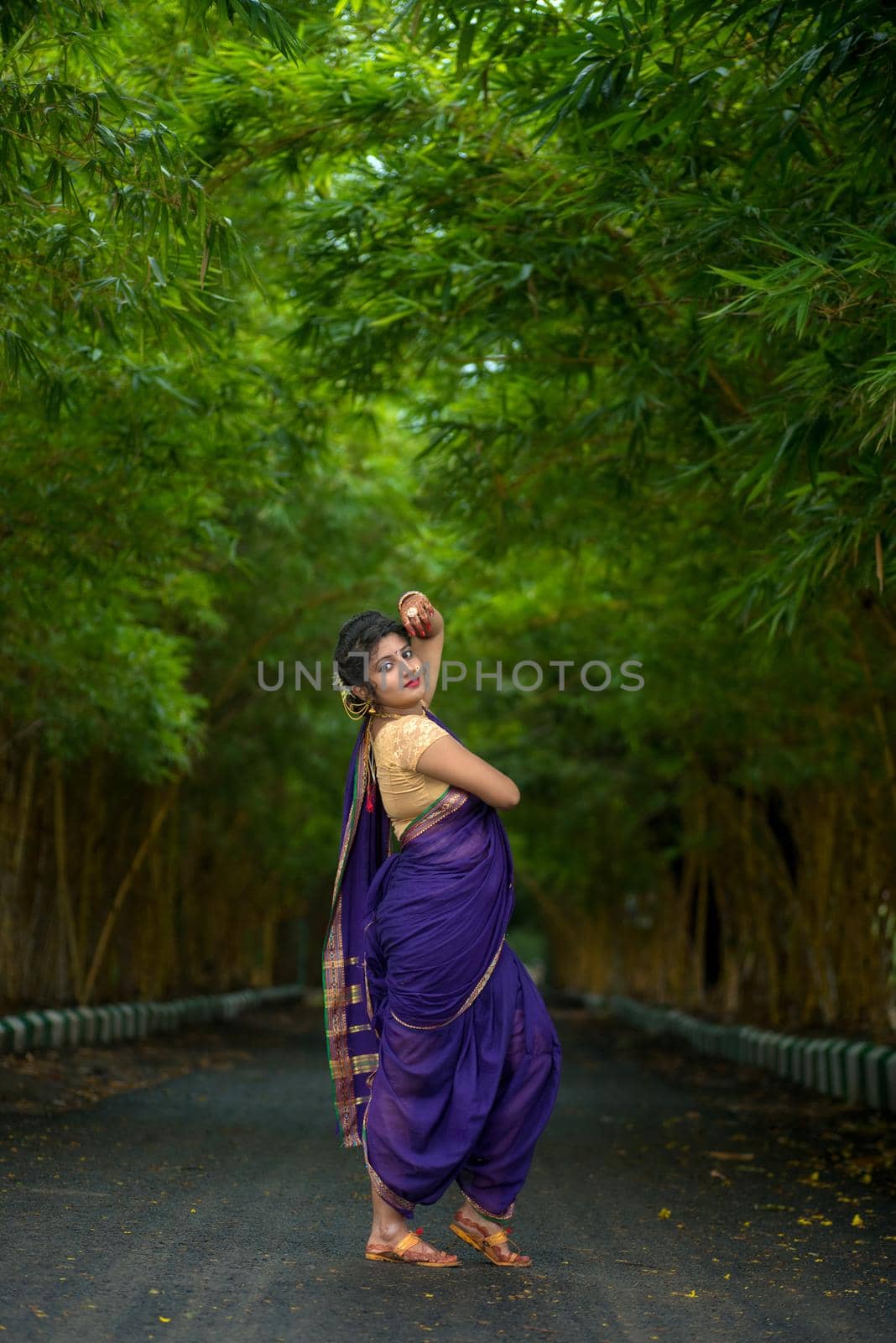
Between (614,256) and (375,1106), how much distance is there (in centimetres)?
399

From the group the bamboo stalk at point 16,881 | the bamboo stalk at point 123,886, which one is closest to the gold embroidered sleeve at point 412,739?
the bamboo stalk at point 16,881

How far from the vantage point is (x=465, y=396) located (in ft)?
31.1

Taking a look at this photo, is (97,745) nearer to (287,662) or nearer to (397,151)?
(287,662)

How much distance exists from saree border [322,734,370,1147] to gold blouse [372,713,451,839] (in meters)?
0.18

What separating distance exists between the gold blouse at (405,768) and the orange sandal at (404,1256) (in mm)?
1036

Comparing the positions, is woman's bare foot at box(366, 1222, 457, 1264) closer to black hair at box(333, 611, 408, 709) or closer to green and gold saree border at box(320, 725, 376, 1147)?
green and gold saree border at box(320, 725, 376, 1147)

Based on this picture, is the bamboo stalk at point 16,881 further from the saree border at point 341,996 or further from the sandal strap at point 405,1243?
the sandal strap at point 405,1243

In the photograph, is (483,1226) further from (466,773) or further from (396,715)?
(396,715)

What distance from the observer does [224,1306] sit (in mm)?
3455

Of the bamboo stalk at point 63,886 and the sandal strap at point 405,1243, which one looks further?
the bamboo stalk at point 63,886

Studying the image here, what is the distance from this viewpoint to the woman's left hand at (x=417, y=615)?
13.9 feet

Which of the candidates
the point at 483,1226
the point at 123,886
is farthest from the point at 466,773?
the point at 123,886

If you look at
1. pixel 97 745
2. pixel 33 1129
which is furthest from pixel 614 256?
pixel 97 745

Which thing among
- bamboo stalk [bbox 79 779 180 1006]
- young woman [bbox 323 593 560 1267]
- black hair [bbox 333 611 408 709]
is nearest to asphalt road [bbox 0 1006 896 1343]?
young woman [bbox 323 593 560 1267]
